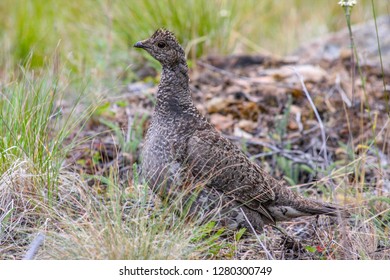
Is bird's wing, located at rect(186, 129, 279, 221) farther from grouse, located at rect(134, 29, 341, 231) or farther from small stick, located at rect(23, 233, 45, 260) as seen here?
small stick, located at rect(23, 233, 45, 260)

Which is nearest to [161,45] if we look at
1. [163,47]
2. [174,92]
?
[163,47]

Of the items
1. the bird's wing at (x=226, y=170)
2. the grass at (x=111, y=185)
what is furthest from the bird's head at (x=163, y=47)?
the bird's wing at (x=226, y=170)

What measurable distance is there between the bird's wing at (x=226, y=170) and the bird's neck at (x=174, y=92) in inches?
Result: 9.9

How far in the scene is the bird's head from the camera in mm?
5164

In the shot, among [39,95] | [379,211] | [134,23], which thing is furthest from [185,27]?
[379,211]

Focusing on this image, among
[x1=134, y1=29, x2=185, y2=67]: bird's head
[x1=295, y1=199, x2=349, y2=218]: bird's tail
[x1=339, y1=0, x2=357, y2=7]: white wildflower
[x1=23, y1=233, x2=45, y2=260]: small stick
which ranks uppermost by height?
[x1=339, y1=0, x2=357, y2=7]: white wildflower

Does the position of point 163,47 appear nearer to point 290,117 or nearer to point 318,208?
point 318,208

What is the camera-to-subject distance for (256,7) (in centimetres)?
967

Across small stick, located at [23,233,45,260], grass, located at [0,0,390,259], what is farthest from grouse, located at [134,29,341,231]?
small stick, located at [23,233,45,260]

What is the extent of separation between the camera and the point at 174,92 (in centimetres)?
514

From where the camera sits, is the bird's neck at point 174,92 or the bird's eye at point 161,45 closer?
the bird's neck at point 174,92

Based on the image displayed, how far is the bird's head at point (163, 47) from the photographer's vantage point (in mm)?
5164

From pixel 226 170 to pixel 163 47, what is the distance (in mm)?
1058

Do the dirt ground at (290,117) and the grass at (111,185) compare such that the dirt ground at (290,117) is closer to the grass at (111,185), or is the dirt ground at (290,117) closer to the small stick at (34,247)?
the grass at (111,185)
